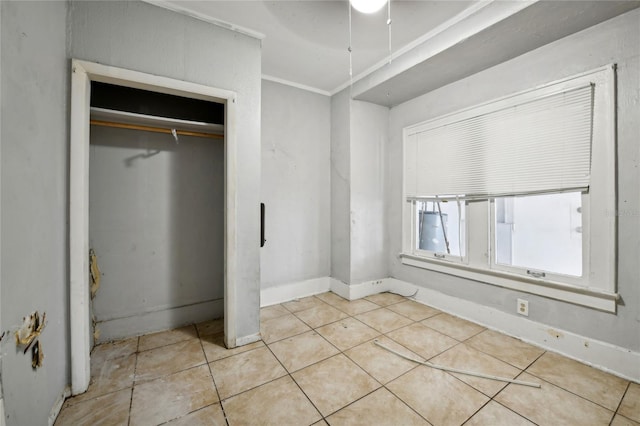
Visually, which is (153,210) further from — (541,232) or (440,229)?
(541,232)

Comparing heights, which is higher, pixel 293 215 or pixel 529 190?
pixel 529 190

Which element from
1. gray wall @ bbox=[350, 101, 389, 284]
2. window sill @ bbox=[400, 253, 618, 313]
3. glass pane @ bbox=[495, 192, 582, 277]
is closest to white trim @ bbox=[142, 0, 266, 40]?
gray wall @ bbox=[350, 101, 389, 284]

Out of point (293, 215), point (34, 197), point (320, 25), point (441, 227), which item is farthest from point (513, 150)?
point (34, 197)

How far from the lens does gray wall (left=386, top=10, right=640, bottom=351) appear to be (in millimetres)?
1711

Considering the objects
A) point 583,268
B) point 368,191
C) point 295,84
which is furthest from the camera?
point 368,191

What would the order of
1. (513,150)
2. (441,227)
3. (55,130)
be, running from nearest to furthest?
1. (55,130)
2. (513,150)
3. (441,227)

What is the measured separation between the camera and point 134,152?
2248 millimetres

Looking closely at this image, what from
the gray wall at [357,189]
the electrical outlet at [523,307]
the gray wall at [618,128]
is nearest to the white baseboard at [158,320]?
the gray wall at [357,189]

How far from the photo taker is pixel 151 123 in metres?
2.16

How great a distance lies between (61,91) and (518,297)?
11.9 ft

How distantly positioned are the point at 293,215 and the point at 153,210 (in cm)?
149

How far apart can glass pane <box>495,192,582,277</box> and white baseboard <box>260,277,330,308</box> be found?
6.59ft

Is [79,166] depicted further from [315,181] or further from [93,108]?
[315,181]

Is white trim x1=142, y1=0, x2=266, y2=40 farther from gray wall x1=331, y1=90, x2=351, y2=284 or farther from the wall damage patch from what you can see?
the wall damage patch
